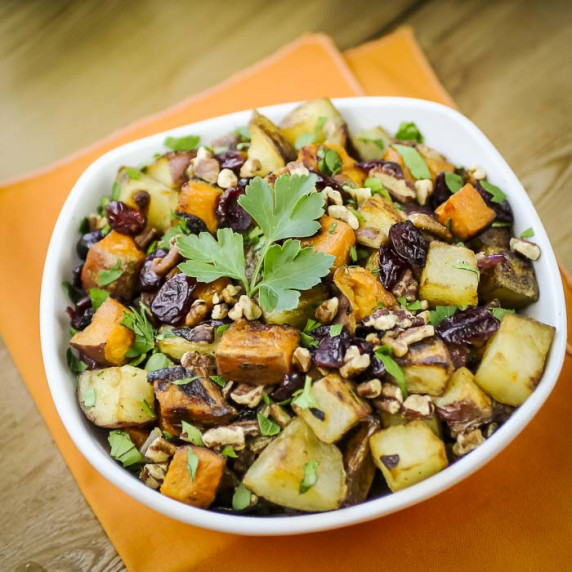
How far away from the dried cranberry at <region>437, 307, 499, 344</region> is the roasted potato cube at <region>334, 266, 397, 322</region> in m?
0.19

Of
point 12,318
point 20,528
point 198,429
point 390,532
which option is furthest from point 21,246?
point 390,532

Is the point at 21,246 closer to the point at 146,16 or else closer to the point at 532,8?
the point at 146,16

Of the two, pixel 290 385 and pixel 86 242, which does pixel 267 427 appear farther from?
pixel 86 242

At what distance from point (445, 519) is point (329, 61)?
2.04 meters

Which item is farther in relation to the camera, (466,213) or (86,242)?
(86,242)

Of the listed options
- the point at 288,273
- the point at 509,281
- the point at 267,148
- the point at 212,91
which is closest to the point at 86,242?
the point at 267,148

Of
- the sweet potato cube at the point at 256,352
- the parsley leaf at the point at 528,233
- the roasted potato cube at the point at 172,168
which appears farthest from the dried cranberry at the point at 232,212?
the parsley leaf at the point at 528,233

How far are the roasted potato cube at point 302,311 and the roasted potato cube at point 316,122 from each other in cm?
65

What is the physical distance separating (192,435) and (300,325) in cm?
45

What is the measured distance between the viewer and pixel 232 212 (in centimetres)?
205

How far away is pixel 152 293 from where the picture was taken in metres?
2.05

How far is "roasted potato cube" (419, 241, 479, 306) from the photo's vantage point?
1.87 metres

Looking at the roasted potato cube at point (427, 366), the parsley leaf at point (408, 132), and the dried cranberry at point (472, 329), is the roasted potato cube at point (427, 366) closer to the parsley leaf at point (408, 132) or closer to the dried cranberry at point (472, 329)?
the dried cranberry at point (472, 329)

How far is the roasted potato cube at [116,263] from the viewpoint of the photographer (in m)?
2.08
